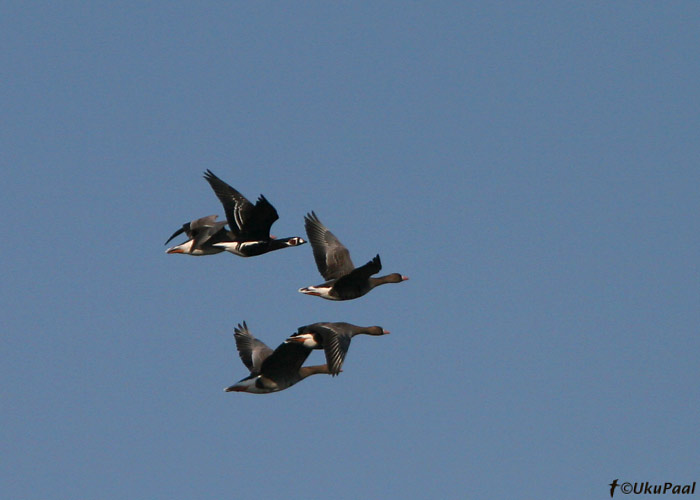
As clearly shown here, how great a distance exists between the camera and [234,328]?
91.9ft

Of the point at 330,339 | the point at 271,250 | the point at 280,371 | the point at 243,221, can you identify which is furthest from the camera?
the point at 271,250

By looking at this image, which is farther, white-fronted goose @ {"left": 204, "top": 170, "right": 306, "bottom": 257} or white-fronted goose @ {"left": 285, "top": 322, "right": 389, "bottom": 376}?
white-fronted goose @ {"left": 204, "top": 170, "right": 306, "bottom": 257}

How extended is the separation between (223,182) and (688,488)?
1287 centimetres

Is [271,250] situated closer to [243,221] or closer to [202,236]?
Result: [243,221]

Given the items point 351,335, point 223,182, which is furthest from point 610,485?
point 223,182

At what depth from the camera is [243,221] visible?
26.4m

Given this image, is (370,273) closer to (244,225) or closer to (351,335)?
(351,335)

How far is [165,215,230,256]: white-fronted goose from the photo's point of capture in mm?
27500

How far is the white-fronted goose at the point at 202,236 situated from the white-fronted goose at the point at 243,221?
2.01 ft

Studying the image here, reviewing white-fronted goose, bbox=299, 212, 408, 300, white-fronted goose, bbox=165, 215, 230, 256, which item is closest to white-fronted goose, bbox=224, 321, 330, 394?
white-fronted goose, bbox=299, 212, 408, 300

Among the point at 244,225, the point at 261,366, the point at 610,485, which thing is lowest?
the point at 610,485

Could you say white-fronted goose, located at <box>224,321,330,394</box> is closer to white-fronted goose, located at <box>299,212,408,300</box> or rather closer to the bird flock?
the bird flock

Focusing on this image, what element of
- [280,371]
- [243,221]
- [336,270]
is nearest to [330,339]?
[280,371]

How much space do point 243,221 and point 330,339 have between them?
17.8ft
